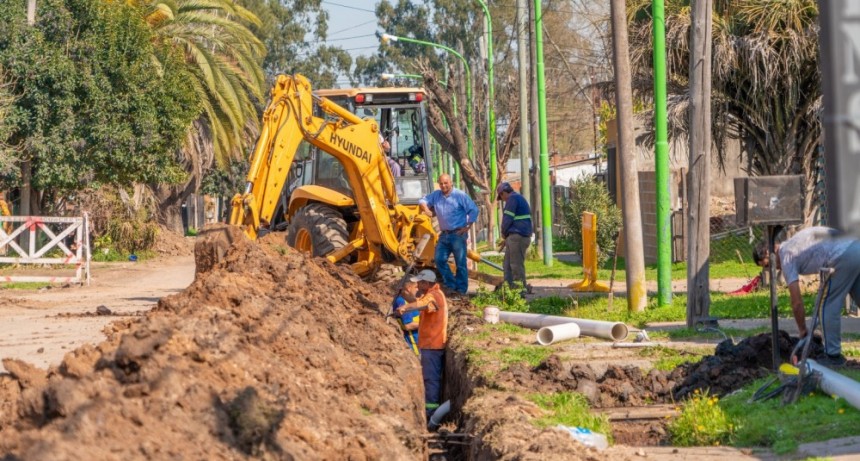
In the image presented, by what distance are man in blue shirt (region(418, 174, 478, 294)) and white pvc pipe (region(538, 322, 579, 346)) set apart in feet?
15.1

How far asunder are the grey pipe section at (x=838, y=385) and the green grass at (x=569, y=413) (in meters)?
1.71

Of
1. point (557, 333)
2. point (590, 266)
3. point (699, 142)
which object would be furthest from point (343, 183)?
point (557, 333)

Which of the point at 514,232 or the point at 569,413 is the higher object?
the point at 514,232

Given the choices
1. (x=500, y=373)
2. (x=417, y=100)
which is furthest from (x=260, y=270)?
(x=417, y=100)

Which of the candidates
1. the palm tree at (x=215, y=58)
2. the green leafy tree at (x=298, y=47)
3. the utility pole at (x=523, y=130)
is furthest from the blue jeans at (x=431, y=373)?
the green leafy tree at (x=298, y=47)

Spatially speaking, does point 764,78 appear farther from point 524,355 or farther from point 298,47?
point 298,47

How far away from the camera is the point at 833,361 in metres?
10.3

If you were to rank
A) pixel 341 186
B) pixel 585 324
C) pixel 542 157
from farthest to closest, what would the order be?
pixel 542 157
pixel 341 186
pixel 585 324

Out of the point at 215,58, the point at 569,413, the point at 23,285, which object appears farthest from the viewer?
the point at 215,58

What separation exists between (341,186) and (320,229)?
1.95m

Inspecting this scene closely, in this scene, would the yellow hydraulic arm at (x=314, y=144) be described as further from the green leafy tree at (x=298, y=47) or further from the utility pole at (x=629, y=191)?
the green leafy tree at (x=298, y=47)

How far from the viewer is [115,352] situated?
717 cm

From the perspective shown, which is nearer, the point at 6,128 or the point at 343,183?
the point at 343,183

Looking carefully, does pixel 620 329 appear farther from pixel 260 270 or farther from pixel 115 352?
pixel 115 352
